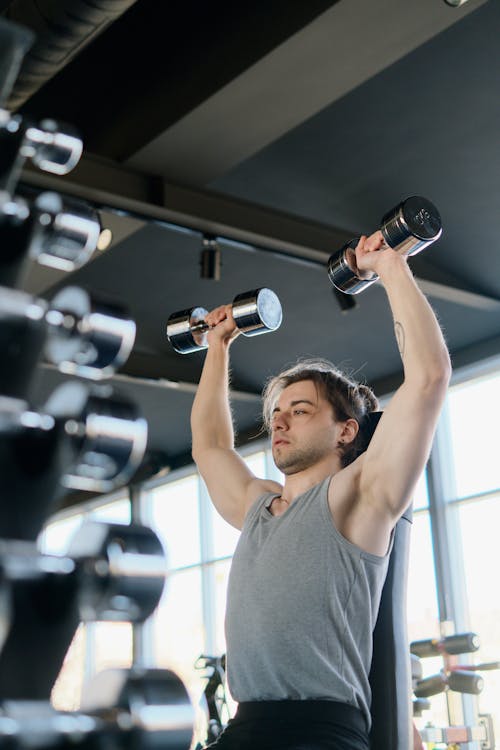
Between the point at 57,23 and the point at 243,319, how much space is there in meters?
1.30

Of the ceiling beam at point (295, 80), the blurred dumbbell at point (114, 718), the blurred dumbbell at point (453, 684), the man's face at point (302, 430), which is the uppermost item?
the ceiling beam at point (295, 80)

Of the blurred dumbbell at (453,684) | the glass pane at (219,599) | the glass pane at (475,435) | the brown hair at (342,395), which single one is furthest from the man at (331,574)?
the glass pane at (219,599)

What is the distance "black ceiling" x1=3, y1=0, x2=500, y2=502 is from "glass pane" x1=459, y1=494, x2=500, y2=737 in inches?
44.8

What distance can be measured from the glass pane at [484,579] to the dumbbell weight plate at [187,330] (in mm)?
4982

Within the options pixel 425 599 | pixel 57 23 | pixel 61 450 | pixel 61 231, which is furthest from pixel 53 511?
pixel 425 599

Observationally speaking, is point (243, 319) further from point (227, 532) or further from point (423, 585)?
point (227, 532)

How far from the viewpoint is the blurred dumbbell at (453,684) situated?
4.54m

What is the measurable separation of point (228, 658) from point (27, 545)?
1247 millimetres

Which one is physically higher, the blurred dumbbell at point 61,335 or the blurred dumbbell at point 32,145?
the blurred dumbbell at point 32,145

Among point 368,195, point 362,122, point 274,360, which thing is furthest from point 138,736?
point 274,360

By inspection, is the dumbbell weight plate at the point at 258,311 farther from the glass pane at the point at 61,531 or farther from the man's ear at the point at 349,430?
the glass pane at the point at 61,531

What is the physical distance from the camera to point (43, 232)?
94cm

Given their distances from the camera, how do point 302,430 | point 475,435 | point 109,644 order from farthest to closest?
point 109,644, point 475,435, point 302,430

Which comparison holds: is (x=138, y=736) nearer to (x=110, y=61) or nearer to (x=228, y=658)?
(x=228, y=658)
